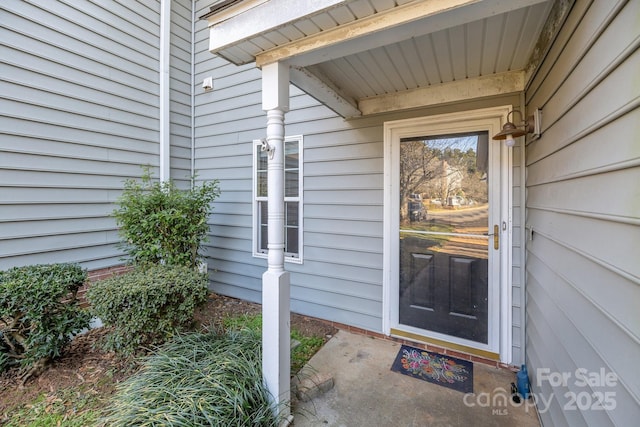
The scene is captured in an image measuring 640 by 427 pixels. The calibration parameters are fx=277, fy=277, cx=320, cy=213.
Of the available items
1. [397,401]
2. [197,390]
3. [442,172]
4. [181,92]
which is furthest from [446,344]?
[181,92]

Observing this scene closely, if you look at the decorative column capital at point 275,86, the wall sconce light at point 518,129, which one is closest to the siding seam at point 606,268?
the wall sconce light at point 518,129

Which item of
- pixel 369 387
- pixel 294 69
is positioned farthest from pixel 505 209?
pixel 294 69

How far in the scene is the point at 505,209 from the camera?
94.1 inches

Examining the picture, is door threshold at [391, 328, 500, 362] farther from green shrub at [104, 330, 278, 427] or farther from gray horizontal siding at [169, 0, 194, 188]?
gray horizontal siding at [169, 0, 194, 188]

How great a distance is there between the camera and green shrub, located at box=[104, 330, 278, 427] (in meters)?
1.51

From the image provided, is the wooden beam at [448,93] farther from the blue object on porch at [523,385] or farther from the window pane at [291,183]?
the blue object on porch at [523,385]

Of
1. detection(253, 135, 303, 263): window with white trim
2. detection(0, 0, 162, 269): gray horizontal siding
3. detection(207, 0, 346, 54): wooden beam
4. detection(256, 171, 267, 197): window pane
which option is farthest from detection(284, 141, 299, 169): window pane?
detection(0, 0, 162, 269): gray horizontal siding

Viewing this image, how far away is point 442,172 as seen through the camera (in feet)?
8.64

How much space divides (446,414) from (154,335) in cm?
232

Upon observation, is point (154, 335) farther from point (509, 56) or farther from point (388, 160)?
point (509, 56)

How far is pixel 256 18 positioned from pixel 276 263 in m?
1.45

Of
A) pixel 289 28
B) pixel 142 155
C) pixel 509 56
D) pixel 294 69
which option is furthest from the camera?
pixel 142 155

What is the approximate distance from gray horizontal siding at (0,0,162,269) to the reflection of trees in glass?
3364mm

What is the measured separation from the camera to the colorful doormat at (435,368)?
2240 millimetres
